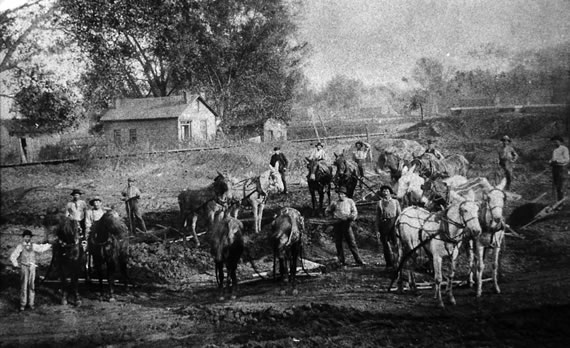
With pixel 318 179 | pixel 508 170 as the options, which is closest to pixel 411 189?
pixel 508 170

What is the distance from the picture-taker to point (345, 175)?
8.41 meters

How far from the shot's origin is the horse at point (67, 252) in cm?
613

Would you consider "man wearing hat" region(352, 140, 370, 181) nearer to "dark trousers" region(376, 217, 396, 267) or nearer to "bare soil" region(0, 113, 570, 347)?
"bare soil" region(0, 113, 570, 347)

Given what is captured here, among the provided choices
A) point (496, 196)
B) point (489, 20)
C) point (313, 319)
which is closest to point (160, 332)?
point (313, 319)

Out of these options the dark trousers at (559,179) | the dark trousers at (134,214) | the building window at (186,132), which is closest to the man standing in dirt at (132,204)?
the dark trousers at (134,214)

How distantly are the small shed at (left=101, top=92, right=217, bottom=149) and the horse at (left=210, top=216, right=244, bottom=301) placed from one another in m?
1.92

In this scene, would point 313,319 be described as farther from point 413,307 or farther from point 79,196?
point 79,196

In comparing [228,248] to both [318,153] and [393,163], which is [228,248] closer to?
[318,153]

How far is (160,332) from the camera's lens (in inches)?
212

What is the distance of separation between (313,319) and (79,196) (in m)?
4.10

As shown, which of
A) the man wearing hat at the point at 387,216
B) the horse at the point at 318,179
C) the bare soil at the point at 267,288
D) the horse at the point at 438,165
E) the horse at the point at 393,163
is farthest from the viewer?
the horse at the point at 393,163

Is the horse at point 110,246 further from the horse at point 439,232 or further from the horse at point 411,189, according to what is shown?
the horse at point 411,189

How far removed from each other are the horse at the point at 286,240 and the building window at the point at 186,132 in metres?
2.36

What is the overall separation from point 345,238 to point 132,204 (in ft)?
12.1
